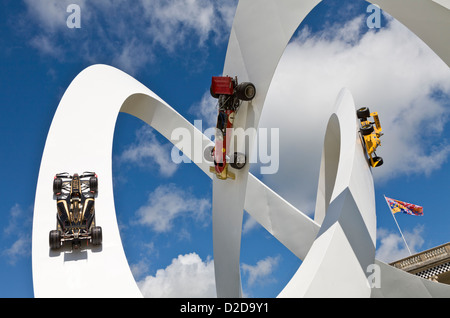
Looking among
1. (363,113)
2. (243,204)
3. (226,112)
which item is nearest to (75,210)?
(243,204)

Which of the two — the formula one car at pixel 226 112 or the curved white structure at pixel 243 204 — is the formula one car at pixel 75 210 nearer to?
the curved white structure at pixel 243 204

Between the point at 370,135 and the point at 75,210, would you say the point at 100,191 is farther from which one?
the point at 370,135

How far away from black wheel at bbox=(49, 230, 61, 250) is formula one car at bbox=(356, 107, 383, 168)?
8.65m

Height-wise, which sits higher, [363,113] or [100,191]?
[363,113]

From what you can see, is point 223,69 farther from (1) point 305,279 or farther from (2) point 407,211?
(2) point 407,211

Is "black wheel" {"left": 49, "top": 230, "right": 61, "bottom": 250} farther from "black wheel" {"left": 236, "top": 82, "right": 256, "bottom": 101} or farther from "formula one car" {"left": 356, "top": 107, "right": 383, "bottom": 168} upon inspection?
"formula one car" {"left": 356, "top": 107, "right": 383, "bottom": 168}

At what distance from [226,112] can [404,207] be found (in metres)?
14.3

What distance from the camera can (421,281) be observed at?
10492 mm

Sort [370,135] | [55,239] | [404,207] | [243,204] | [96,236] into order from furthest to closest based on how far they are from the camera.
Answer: [404,207], [370,135], [243,204], [96,236], [55,239]

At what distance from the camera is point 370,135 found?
41.6ft

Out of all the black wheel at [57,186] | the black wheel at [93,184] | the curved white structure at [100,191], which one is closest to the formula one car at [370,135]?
the curved white structure at [100,191]

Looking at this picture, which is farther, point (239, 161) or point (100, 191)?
point (239, 161)

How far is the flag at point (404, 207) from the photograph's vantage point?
2130 centimetres

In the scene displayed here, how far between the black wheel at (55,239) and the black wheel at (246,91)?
5.27 metres
